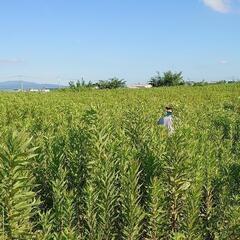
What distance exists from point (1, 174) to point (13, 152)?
182 millimetres

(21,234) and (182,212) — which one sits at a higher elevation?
(21,234)

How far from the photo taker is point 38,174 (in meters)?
4.96

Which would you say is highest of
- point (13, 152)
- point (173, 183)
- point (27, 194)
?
point (13, 152)

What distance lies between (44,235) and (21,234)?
34 centimetres

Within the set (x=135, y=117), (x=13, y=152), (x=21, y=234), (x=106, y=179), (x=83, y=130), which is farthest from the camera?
(x=135, y=117)

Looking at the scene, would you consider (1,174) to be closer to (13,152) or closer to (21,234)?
(13,152)

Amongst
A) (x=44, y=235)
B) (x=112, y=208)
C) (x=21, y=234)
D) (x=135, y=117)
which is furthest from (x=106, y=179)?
(x=135, y=117)

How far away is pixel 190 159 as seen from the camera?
468cm

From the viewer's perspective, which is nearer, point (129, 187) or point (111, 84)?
point (129, 187)

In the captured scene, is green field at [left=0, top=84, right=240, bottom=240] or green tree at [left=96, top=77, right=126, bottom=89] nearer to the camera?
→ green field at [left=0, top=84, right=240, bottom=240]

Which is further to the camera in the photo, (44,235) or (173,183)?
(173,183)

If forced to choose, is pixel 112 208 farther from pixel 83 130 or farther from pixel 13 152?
pixel 13 152

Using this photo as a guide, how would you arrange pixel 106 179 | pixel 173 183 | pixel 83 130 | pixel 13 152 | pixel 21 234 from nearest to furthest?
pixel 13 152, pixel 21 234, pixel 106 179, pixel 173 183, pixel 83 130

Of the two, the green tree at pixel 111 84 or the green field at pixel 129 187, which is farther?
the green tree at pixel 111 84
